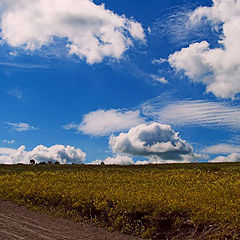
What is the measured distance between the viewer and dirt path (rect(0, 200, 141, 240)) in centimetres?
962

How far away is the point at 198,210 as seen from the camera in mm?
10398

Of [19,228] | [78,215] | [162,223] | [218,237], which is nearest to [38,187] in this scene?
[78,215]

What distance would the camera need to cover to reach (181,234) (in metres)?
9.62

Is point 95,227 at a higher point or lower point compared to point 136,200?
lower

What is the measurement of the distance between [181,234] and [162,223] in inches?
34.8

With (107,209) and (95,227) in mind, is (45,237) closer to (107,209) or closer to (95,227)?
(95,227)

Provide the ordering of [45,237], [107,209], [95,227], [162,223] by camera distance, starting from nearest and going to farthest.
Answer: [45,237], [162,223], [95,227], [107,209]

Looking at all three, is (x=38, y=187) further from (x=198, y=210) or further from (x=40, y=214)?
(x=198, y=210)

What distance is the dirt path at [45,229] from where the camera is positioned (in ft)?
31.6

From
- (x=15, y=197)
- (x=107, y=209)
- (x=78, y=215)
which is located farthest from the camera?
(x=15, y=197)

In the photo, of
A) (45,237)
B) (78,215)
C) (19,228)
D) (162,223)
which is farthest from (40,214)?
(162,223)

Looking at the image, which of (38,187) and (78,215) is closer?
(78,215)

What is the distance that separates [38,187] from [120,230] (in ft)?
28.0

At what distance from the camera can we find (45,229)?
10.5 metres
